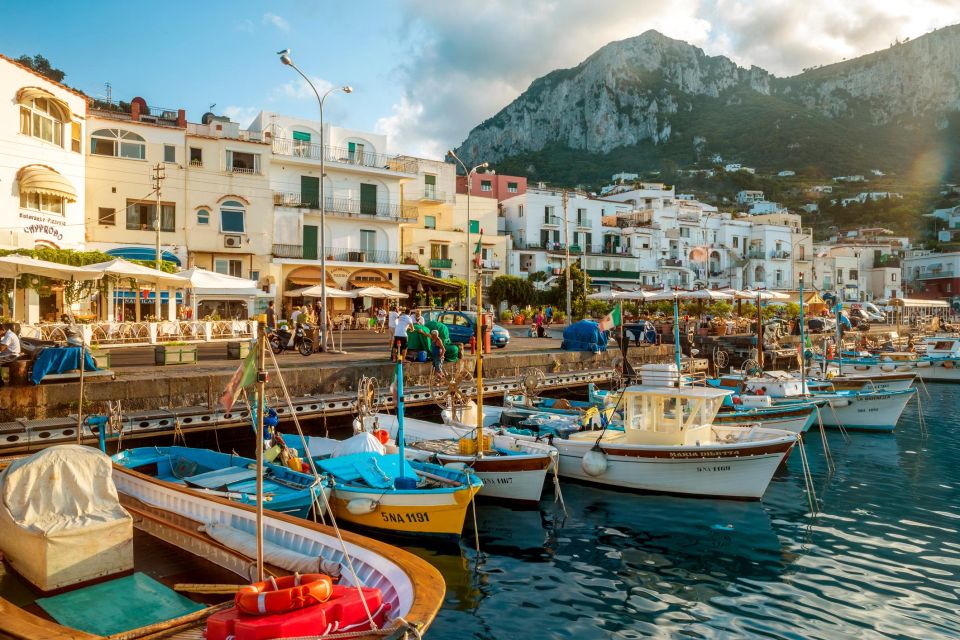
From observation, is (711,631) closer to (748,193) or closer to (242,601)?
(242,601)

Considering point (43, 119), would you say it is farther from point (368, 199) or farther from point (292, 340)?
point (368, 199)

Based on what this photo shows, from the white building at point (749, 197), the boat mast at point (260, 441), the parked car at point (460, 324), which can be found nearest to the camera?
the boat mast at point (260, 441)

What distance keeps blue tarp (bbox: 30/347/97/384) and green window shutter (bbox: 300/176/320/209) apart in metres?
25.9

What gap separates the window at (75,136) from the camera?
30.8 meters

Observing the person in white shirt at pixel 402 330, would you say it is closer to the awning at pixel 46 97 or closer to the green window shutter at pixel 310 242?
the awning at pixel 46 97

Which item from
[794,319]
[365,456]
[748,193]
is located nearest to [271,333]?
[365,456]

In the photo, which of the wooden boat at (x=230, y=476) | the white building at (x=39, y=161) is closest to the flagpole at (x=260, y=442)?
the wooden boat at (x=230, y=476)

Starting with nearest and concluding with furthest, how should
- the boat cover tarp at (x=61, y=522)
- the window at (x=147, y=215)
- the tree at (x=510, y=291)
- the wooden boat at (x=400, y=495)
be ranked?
the boat cover tarp at (x=61, y=522) → the wooden boat at (x=400, y=495) → the window at (x=147, y=215) → the tree at (x=510, y=291)

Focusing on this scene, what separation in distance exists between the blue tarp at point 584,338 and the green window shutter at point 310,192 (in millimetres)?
20771

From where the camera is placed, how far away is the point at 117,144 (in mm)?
34375

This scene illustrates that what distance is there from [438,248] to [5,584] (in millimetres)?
44400

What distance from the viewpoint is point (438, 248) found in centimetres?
4997

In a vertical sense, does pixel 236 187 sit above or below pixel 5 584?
above

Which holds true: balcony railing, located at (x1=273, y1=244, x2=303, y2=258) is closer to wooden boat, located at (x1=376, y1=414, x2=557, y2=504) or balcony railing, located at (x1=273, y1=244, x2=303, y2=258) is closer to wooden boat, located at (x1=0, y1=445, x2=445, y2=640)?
wooden boat, located at (x1=376, y1=414, x2=557, y2=504)
